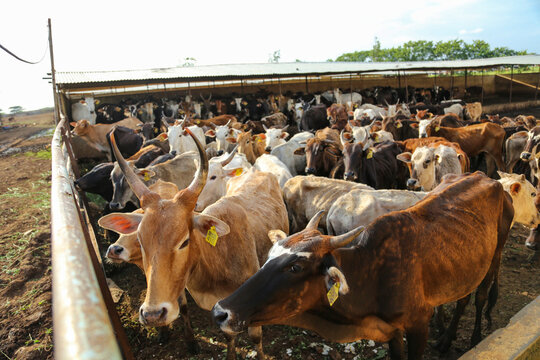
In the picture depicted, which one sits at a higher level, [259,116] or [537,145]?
[259,116]

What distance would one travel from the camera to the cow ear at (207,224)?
112 inches

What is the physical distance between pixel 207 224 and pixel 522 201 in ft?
16.2

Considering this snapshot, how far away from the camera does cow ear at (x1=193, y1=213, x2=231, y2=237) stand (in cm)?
285

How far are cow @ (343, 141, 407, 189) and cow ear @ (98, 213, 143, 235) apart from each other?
460 centimetres

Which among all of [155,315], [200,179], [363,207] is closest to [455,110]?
[363,207]

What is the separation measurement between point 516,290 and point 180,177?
5800 millimetres

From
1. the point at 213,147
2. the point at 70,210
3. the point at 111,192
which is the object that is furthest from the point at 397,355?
the point at 213,147

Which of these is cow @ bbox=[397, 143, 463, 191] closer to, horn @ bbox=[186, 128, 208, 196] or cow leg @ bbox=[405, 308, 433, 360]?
cow leg @ bbox=[405, 308, 433, 360]

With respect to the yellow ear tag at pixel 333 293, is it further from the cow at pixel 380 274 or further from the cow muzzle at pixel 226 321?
the cow muzzle at pixel 226 321

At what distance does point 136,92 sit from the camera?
26.8 meters

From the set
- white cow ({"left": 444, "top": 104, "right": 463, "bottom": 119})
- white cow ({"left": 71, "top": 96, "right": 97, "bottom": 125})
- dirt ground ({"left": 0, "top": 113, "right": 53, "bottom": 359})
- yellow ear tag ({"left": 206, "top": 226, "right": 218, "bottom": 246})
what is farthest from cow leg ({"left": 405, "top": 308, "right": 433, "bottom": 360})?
white cow ({"left": 71, "top": 96, "right": 97, "bottom": 125})

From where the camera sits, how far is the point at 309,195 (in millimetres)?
5664

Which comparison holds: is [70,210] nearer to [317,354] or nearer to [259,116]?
[317,354]

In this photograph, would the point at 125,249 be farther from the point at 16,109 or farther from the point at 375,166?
the point at 16,109
